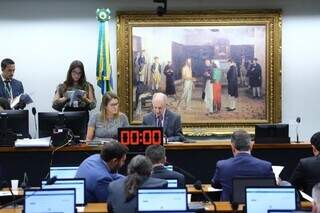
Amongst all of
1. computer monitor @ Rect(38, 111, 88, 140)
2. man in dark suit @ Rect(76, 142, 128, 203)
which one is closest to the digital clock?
computer monitor @ Rect(38, 111, 88, 140)

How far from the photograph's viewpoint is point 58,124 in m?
7.34

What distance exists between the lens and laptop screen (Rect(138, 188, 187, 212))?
4508 millimetres

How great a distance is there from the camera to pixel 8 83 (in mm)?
9289

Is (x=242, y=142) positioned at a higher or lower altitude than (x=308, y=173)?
higher

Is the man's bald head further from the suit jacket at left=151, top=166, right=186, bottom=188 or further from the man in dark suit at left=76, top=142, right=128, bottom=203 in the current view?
the suit jacket at left=151, top=166, right=186, bottom=188

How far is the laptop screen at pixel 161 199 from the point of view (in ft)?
14.8

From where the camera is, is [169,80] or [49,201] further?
[169,80]

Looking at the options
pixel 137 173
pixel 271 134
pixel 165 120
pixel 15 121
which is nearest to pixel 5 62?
pixel 15 121

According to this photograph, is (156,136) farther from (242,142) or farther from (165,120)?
(242,142)

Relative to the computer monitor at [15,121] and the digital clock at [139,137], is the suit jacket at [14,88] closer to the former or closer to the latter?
the computer monitor at [15,121]

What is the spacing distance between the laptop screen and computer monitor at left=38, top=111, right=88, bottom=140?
2996 millimetres

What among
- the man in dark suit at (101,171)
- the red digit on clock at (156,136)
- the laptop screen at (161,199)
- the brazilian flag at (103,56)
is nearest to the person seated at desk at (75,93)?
the brazilian flag at (103,56)

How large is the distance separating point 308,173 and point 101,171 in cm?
Answer: 198

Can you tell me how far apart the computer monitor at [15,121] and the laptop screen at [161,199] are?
10.8ft
